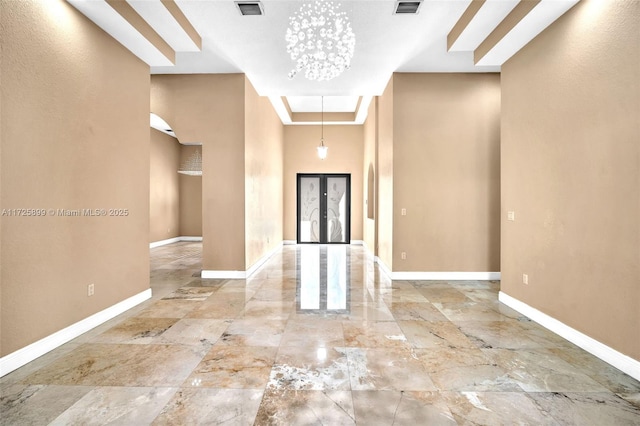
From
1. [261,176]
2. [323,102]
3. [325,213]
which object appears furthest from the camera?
[325,213]

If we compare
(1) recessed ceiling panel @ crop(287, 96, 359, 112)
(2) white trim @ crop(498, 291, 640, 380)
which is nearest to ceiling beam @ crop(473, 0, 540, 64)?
(2) white trim @ crop(498, 291, 640, 380)

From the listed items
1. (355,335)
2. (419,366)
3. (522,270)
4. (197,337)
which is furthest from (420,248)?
(197,337)

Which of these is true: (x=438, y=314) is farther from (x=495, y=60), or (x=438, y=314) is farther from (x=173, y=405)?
(x=495, y=60)

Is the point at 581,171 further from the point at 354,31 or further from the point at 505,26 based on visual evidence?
the point at 354,31

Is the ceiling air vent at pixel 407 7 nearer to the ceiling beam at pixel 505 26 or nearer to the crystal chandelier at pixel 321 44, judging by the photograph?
the crystal chandelier at pixel 321 44

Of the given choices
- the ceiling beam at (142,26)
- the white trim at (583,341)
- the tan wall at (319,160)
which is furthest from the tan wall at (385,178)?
the ceiling beam at (142,26)

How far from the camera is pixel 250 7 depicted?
375 cm

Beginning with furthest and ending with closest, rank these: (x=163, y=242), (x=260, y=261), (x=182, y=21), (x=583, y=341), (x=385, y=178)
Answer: (x=163, y=242), (x=260, y=261), (x=385, y=178), (x=182, y=21), (x=583, y=341)

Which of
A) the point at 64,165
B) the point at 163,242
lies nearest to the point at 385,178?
the point at 64,165

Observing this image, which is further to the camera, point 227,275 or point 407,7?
point 227,275

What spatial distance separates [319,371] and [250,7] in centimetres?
386

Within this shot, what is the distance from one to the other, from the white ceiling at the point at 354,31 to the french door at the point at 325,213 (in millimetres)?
5171

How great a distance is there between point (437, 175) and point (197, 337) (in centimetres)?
443

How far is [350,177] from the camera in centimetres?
1089
